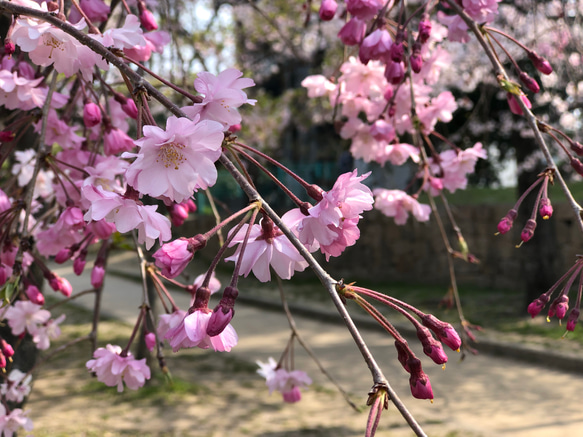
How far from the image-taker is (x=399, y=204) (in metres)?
2.37

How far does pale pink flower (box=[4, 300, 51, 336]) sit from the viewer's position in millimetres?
1932

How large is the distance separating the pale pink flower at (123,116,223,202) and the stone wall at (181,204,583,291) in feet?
21.8

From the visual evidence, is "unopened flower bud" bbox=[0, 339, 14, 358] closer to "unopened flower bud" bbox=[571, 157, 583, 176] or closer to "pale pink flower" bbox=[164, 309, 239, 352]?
"pale pink flower" bbox=[164, 309, 239, 352]

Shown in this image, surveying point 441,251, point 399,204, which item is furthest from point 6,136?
point 441,251

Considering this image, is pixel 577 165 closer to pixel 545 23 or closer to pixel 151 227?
pixel 151 227

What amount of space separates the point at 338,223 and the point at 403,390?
3.93m

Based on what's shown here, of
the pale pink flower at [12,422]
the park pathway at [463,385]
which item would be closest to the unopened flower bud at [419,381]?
the pale pink flower at [12,422]

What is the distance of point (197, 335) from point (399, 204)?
1.64 metres

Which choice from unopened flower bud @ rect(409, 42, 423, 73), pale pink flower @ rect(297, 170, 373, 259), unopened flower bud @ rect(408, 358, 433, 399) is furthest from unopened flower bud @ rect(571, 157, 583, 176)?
unopened flower bud @ rect(408, 358, 433, 399)

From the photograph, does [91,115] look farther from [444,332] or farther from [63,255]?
[444,332]

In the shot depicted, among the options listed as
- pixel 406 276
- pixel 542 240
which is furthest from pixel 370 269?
pixel 542 240

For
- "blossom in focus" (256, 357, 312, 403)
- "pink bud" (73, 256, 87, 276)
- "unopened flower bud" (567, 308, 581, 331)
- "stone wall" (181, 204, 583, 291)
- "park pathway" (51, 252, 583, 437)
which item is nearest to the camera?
"unopened flower bud" (567, 308, 581, 331)

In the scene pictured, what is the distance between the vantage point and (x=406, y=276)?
9.23 meters

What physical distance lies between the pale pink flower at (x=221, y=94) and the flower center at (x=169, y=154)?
0.11 meters
